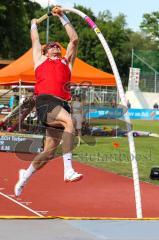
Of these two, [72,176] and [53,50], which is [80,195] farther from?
[53,50]

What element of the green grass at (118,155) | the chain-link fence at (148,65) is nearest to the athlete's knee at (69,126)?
the green grass at (118,155)

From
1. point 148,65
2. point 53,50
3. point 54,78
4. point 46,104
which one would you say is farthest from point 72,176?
point 148,65

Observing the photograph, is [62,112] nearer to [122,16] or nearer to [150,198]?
[150,198]

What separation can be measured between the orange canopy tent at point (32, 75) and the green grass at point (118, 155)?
91.2 inches

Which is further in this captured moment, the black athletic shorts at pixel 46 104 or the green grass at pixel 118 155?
the green grass at pixel 118 155

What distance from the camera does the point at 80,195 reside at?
10516mm

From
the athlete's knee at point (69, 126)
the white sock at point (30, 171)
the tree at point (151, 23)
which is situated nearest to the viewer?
the athlete's knee at point (69, 126)

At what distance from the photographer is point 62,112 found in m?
6.99

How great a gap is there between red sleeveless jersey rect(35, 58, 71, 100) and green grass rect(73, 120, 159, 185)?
584 cm

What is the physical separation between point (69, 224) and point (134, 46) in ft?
312

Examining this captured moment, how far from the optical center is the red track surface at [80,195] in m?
8.98

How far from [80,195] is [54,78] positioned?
12.9ft

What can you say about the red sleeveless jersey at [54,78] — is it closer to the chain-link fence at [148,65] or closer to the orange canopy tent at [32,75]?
the orange canopy tent at [32,75]

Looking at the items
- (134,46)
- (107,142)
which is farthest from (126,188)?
(134,46)
